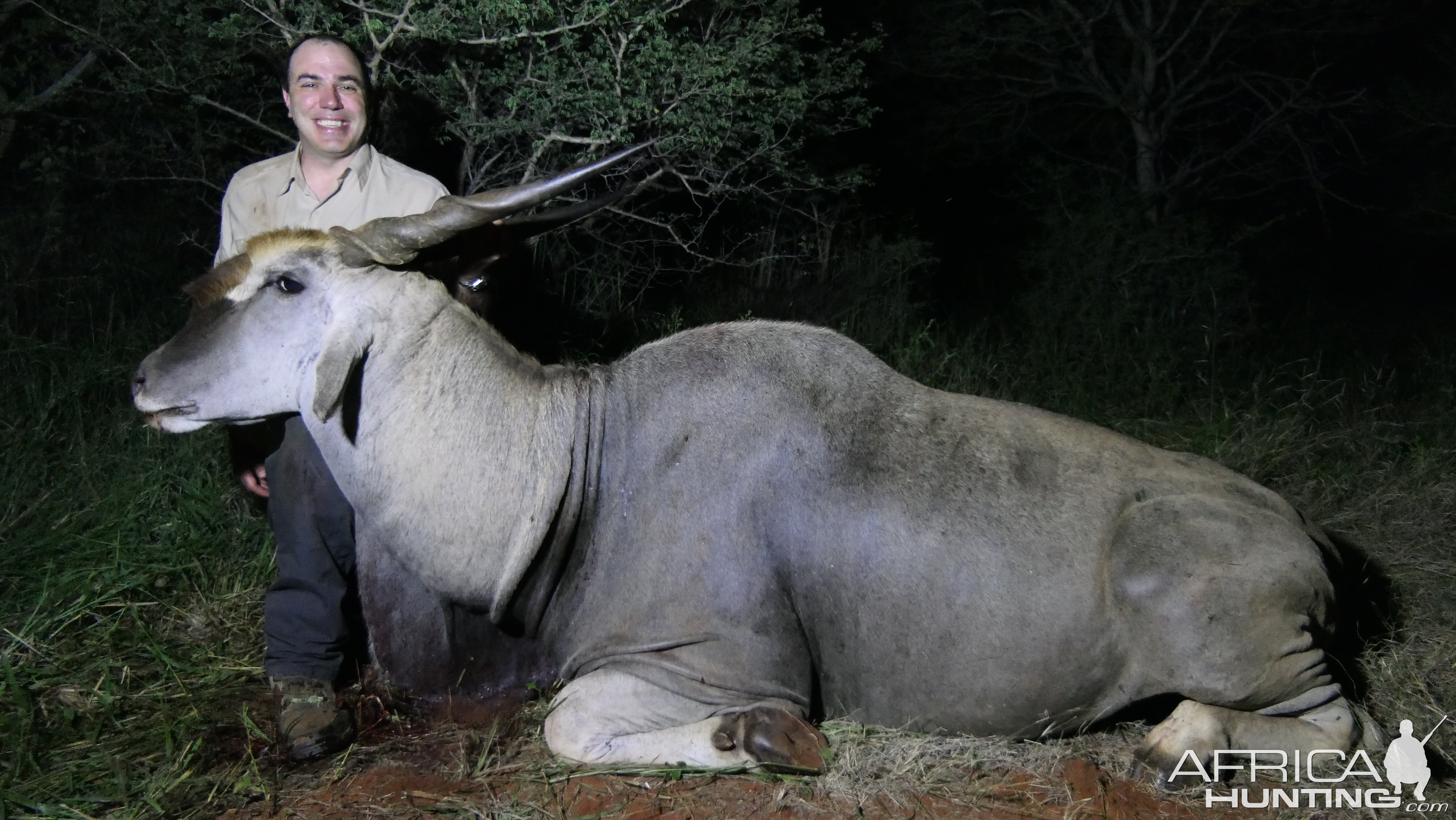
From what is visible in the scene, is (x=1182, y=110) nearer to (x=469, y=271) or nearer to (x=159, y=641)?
(x=469, y=271)

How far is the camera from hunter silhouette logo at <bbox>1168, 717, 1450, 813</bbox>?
3262 mm

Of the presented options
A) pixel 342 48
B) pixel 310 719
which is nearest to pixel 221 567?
pixel 310 719

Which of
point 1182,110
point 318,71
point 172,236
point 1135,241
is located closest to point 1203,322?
point 1135,241

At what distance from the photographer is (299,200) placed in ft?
13.1

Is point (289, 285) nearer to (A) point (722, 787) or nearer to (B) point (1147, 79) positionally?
(A) point (722, 787)

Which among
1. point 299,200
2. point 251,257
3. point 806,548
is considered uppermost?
point 299,200

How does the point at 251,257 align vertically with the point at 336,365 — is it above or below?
above

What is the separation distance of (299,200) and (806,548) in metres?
2.07

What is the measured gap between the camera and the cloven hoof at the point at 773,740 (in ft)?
10.6

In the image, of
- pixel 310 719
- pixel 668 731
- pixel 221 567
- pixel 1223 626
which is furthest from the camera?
pixel 221 567

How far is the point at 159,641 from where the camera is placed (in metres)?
4.09

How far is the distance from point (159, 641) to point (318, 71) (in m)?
2.00

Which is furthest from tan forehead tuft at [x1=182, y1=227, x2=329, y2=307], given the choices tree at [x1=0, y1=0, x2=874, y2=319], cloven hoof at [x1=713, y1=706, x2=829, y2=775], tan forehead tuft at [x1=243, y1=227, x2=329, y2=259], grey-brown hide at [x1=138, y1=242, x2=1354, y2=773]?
tree at [x1=0, y1=0, x2=874, y2=319]

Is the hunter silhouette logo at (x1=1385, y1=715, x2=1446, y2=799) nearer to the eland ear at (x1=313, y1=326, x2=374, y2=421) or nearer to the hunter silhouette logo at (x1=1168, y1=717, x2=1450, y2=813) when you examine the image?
the hunter silhouette logo at (x1=1168, y1=717, x2=1450, y2=813)
